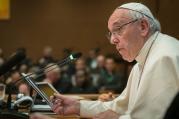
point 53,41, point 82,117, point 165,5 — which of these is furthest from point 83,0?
point 82,117

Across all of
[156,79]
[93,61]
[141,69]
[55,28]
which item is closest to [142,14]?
[141,69]

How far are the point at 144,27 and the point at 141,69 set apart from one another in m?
0.25

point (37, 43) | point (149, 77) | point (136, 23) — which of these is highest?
point (136, 23)

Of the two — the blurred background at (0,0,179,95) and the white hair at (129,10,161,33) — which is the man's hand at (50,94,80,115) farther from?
the blurred background at (0,0,179,95)

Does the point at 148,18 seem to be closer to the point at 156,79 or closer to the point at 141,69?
the point at 141,69

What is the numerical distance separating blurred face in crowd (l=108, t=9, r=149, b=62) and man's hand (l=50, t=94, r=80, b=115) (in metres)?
0.57

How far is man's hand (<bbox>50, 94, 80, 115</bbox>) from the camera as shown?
3.04 meters

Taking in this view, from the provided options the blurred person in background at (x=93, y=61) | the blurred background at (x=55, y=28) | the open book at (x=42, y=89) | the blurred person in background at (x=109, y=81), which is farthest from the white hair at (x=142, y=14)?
the blurred background at (x=55, y=28)

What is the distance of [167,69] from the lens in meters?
2.41

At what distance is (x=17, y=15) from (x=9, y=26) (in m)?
0.52

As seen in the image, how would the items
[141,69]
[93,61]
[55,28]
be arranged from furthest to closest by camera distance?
[55,28] < [93,61] < [141,69]

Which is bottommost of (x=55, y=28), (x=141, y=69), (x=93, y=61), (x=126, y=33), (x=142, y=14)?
(x=93, y=61)

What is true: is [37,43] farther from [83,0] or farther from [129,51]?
[129,51]

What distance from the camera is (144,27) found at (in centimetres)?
264
